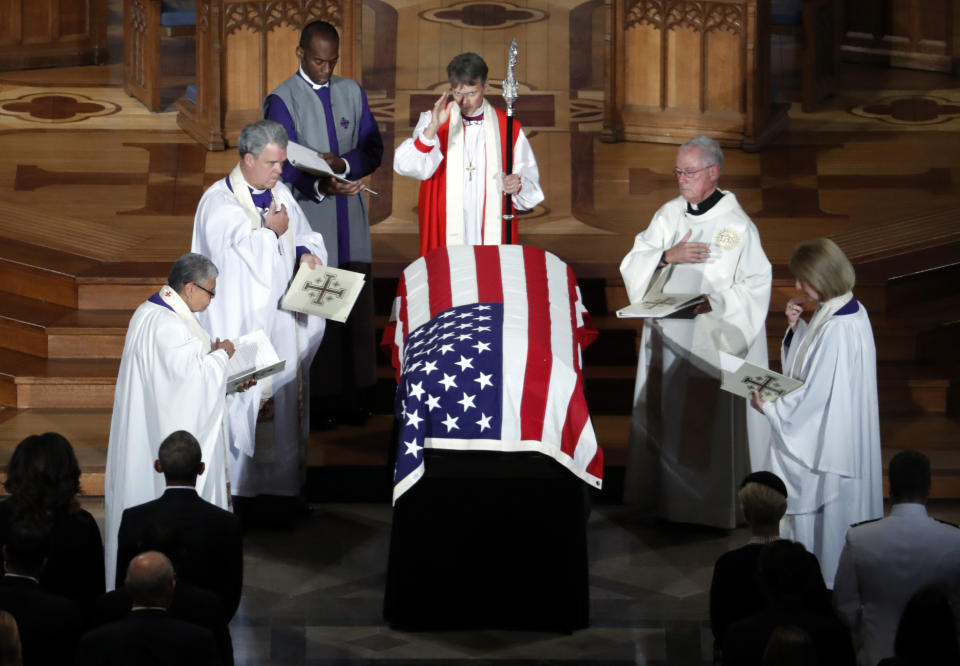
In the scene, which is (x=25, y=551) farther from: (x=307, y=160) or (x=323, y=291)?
(x=307, y=160)

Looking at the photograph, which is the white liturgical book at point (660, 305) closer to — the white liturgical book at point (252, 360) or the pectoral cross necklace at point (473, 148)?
the pectoral cross necklace at point (473, 148)

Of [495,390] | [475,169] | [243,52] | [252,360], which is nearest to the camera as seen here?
[495,390]

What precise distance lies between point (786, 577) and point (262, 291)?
12.3ft

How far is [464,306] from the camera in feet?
24.7

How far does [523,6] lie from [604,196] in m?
4.20

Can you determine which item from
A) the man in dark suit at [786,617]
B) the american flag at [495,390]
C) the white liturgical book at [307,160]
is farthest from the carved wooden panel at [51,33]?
the man in dark suit at [786,617]

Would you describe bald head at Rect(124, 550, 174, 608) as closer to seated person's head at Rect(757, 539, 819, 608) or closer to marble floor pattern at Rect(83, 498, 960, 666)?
seated person's head at Rect(757, 539, 819, 608)

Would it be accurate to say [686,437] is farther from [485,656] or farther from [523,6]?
[523,6]

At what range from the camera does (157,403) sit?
731 centimetres

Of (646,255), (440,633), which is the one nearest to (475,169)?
(646,255)

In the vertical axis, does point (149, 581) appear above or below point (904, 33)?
below

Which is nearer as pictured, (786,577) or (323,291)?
(786,577)

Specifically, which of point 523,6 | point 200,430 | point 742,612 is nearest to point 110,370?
point 200,430

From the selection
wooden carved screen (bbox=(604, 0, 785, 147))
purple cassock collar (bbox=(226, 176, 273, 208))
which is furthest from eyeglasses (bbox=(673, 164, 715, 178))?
wooden carved screen (bbox=(604, 0, 785, 147))
